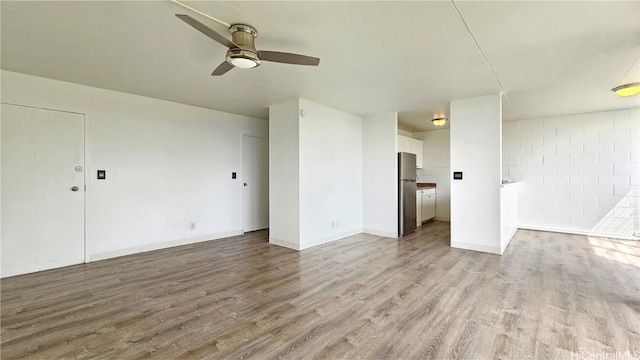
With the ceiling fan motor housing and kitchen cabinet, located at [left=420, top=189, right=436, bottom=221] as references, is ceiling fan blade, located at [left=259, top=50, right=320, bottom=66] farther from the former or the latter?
kitchen cabinet, located at [left=420, top=189, right=436, bottom=221]

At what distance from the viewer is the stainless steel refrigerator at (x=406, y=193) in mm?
5160

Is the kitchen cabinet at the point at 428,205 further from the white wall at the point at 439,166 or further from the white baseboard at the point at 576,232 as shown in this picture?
the white baseboard at the point at 576,232

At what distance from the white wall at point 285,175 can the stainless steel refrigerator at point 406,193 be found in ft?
6.91

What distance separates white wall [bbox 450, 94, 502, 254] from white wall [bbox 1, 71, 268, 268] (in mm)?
4029

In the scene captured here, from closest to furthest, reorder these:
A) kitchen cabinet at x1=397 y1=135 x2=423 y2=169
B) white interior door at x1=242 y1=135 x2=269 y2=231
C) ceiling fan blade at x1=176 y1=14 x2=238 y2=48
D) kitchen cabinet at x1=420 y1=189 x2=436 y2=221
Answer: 1. ceiling fan blade at x1=176 y1=14 x2=238 y2=48
2. white interior door at x1=242 y1=135 x2=269 y2=231
3. kitchen cabinet at x1=397 y1=135 x2=423 y2=169
4. kitchen cabinet at x1=420 y1=189 x2=436 y2=221

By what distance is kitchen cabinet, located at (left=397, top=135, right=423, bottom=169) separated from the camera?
20.1 feet

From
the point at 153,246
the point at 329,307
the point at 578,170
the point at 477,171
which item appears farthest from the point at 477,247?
the point at 153,246

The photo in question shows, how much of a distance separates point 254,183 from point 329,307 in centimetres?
383

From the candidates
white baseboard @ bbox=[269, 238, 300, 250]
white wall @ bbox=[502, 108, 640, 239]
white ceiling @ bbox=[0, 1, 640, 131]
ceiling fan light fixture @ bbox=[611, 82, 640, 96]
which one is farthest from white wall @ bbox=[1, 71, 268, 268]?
white wall @ bbox=[502, 108, 640, 239]

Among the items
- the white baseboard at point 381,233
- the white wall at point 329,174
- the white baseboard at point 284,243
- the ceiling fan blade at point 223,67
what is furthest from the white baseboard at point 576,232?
the ceiling fan blade at point 223,67

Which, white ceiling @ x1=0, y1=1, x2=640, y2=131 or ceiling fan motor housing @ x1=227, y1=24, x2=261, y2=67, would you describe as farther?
ceiling fan motor housing @ x1=227, y1=24, x2=261, y2=67

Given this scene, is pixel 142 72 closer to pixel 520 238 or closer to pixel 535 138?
pixel 520 238

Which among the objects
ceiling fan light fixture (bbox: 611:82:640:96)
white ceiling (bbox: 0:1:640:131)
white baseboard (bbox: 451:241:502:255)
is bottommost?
white baseboard (bbox: 451:241:502:255)

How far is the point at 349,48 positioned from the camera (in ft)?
8.55
